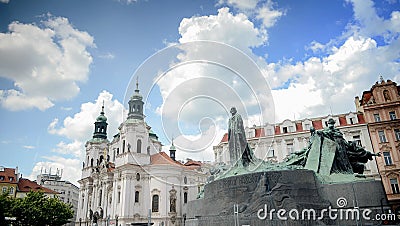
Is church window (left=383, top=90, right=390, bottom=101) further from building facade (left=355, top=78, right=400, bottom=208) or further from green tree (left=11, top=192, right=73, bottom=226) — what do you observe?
green tree (left=11, top=192, right=73, bottom=226)

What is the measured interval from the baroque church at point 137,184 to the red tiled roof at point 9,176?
13.7 meters

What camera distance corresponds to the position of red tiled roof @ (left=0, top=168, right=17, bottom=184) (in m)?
51.8

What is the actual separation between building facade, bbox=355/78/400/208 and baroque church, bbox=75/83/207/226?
25970 mm

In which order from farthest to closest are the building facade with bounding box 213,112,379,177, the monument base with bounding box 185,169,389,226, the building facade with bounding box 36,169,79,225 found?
the building facade with bounding box 36,169,79,225 → the building facade with bounding box 213,112,379,177 → the monument base with bounding box 185,169,389,226

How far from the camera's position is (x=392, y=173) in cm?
3133

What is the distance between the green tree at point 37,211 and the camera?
1483 inches

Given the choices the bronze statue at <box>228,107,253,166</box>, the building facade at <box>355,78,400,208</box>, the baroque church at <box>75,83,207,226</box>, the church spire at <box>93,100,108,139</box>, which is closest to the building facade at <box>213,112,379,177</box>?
the building facade at <box>355,78,400,208</box>

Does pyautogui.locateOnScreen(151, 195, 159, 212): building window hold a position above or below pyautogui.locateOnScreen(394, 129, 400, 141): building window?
below

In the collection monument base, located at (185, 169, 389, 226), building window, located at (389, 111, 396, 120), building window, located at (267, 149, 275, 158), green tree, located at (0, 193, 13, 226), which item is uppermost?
building window, located at (389, 111, 396, 120)

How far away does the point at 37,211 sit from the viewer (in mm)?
38281

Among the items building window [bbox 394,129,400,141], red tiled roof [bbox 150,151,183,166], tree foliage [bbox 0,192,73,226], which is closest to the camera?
building window [bbox 394,129,400,141]

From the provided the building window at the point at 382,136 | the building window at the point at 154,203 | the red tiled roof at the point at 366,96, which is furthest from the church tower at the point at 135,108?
the building window at the point at 382,136

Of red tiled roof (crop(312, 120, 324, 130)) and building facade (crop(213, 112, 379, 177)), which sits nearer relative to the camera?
building facade (crop(213, 112, 379, 177))

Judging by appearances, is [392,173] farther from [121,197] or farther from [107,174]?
[107,174]
